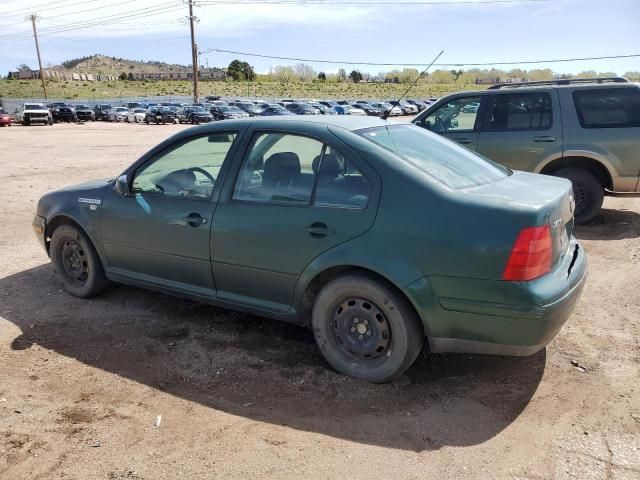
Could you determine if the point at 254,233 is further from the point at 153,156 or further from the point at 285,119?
the point at 153,156

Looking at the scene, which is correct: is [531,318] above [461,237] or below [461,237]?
below

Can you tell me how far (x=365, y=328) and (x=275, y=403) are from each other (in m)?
0.73

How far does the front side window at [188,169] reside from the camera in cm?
405

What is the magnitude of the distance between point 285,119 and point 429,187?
132cm

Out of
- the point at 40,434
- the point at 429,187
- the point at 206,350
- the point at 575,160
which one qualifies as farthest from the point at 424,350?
the point at 575,160

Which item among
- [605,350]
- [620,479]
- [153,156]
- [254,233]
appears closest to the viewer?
[620,479]

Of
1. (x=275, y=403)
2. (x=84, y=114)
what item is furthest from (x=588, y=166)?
(x=84, y=114)

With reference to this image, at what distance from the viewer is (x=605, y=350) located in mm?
3936

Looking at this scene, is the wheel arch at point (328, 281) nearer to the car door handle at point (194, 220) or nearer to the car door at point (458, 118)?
the car door handle at point (194, 220)

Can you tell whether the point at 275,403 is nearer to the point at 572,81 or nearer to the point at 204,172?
the point at 204,172

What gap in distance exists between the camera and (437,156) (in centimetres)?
378

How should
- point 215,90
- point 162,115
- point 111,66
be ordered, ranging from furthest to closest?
point 111,66, point 215,90, point 162,115

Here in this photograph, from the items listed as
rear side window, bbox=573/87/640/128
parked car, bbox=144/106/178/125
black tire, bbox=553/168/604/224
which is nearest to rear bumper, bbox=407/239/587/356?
black tire, bbox=553/168/604/224

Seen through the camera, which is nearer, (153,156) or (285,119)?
(285,119)
